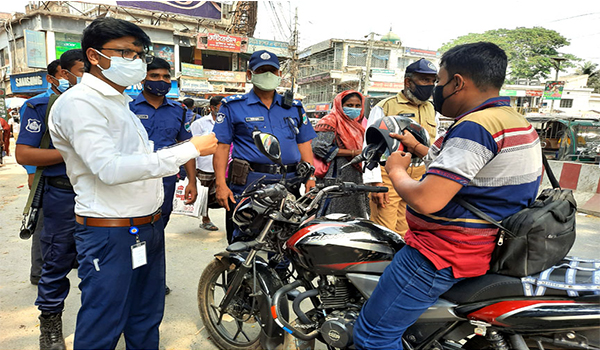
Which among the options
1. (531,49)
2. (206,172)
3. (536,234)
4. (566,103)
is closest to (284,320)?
(536,234)

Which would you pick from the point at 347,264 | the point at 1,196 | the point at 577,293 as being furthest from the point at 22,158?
the point at 1,196

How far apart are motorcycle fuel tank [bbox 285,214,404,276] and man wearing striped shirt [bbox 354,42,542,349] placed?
0.57ft

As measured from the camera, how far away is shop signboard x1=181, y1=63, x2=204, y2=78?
898 inches

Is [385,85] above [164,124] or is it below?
above

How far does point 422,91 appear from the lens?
3.17 m

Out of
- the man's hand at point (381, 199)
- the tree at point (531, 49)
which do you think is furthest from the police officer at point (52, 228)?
the tree at point (531, 49)

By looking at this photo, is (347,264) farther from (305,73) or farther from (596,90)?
(596,90)

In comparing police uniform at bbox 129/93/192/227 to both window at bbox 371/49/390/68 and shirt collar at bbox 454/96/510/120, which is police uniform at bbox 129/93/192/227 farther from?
window at bbox 371/49/390/68

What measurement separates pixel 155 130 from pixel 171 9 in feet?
80.2

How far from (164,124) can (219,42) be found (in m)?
22.9

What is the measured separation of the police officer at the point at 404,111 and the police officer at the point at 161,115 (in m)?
1.60

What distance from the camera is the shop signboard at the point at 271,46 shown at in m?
25.8

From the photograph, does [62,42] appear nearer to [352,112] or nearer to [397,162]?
[352,112]

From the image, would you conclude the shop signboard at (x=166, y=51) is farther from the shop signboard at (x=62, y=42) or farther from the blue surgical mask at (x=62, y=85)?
the blue surgical mask at (x=62, y=85)
